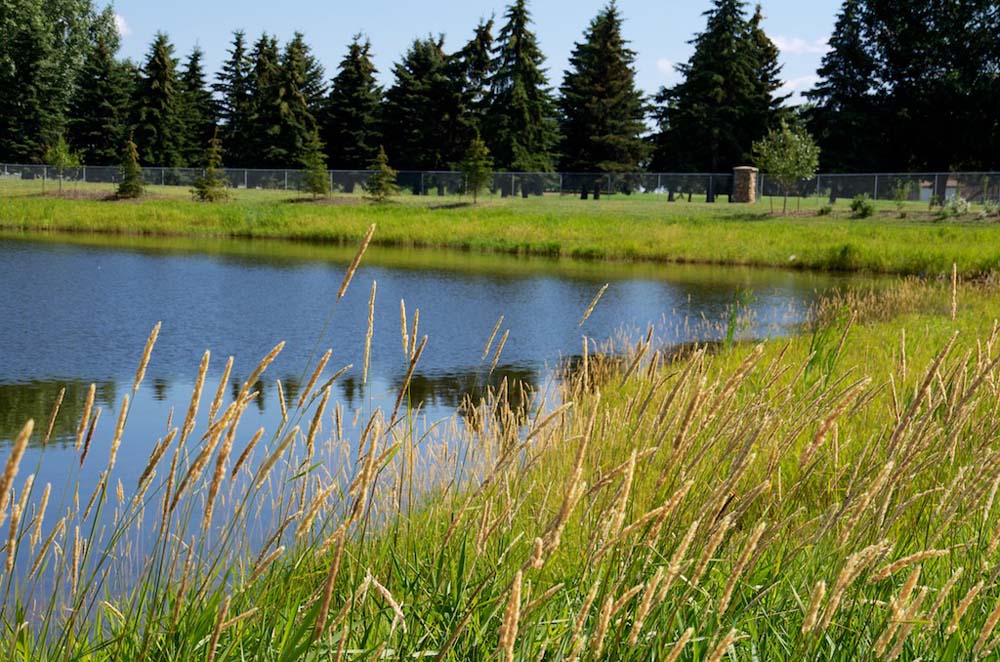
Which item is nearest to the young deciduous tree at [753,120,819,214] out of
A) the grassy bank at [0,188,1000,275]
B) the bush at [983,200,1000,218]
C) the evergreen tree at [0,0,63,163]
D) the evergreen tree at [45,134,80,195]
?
the grassy bank at [0,188,1000,275]

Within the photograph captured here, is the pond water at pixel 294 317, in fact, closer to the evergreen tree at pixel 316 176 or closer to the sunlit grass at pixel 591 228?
the sunlit grass at pixel 591 228

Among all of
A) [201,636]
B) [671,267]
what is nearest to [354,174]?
[671,267]

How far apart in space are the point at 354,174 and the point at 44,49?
2078 cm

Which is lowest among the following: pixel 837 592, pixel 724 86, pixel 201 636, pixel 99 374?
pixel 99 374

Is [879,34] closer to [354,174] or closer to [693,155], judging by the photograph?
[693,155]

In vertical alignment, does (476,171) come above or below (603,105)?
below

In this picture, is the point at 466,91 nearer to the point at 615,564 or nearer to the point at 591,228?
the point at 591,228

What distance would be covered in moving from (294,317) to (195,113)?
46.0 meters

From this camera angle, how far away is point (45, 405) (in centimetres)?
984

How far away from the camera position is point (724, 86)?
53.5m

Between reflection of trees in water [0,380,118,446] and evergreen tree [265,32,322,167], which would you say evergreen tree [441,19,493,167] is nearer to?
evergreen tree [265,32,322,167]

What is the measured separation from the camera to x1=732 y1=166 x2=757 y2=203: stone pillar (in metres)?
43.2

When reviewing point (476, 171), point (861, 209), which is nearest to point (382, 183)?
point (476, 171)

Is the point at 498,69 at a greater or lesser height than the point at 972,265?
greater
